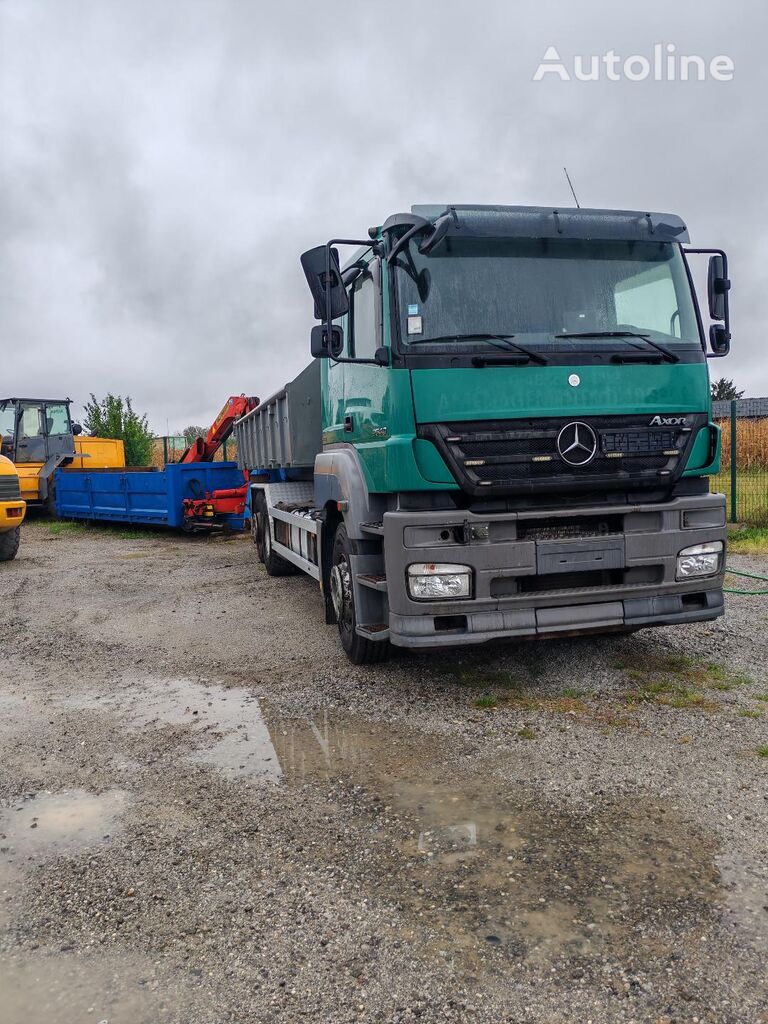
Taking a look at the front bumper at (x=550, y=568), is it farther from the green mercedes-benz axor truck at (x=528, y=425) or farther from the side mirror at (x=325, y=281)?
the side mirror at (x=325, y=281)

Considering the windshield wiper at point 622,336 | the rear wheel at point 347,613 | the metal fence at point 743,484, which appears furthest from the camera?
the metal fence at point 743,484

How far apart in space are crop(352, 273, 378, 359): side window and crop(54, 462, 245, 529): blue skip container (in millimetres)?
8714

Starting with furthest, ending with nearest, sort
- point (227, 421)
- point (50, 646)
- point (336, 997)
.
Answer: point (227, 421) → point (50, 646) → point (336, 997)

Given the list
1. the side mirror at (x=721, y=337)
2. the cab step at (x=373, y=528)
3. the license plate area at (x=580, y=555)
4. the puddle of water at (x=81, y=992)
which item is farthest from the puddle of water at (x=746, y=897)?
the side mirror at (x=721, y=337)

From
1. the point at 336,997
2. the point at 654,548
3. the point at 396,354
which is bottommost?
the point at 336,997

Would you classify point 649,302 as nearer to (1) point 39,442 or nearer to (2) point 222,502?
(2) point 222,502

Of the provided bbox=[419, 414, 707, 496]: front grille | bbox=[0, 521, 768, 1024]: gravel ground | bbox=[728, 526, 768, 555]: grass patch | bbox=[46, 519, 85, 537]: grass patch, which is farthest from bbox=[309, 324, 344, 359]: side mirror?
bbox=[46, 519, 85, 537]: grass patch

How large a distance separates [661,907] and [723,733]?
69.9 inches

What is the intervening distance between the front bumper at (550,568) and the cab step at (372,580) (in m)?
0.15

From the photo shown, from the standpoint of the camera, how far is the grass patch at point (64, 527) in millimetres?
17312

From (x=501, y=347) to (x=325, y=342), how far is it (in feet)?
3.83

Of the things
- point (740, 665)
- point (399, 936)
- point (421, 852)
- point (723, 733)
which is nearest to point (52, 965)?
point (399, 936)

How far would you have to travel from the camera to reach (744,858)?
10.0ft

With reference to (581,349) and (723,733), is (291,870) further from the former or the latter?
(581,349)
